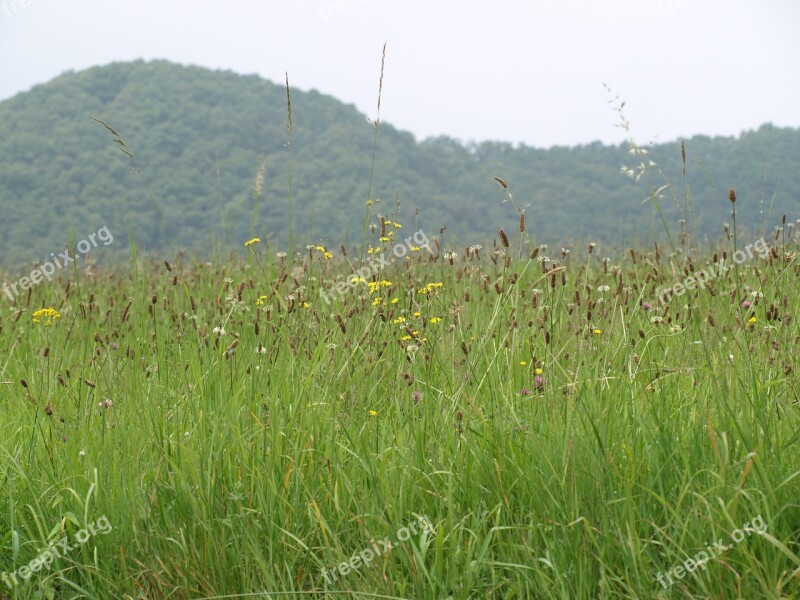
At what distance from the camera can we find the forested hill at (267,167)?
177ft

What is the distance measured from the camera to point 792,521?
2.53 meters

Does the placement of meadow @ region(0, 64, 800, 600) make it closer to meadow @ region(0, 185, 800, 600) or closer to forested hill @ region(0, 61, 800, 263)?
meadow @ region(0, 185, 800, 600)

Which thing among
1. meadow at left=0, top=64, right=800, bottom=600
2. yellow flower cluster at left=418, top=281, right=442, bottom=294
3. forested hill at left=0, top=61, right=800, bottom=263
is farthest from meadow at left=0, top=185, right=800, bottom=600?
forested hill at left=0, top=61, right=800, bottom=263

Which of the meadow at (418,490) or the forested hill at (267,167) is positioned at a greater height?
the forested hill at (267,167)

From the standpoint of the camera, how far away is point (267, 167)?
63656 mm

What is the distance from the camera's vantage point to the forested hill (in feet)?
177

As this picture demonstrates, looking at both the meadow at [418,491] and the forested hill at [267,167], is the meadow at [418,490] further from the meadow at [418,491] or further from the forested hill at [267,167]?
the forested hill at [267,167]

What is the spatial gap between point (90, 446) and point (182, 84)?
90.5 metres

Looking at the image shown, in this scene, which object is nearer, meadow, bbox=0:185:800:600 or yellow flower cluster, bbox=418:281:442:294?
meadow, bbox=0:185:800:600

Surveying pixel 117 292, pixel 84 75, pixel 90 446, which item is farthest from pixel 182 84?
pixel 90 446

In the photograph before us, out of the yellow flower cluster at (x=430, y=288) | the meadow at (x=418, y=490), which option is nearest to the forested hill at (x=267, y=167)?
the yellow flower cluster at (x=430, y=288)

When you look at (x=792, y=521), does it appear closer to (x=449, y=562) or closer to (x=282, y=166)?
(x=449, y=562)

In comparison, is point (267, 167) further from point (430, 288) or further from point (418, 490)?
point (418, 490)

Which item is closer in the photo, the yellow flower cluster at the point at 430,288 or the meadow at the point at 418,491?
the meadow at the point at 418,491
